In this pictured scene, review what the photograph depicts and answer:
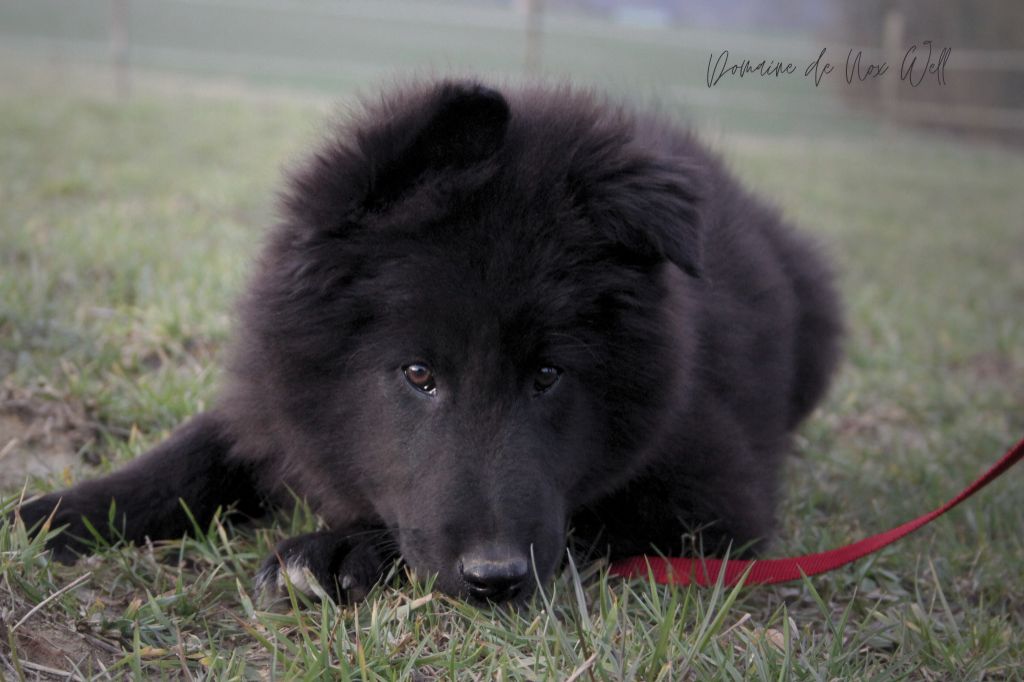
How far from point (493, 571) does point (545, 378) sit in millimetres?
507

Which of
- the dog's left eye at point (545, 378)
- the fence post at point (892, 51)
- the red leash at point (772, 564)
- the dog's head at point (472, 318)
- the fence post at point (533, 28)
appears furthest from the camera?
the fence post at point (892, 51)

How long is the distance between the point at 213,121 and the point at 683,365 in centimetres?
953

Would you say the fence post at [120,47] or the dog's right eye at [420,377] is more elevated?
the dog's right eye at [420,377]

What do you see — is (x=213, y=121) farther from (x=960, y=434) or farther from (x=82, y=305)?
(x=960, y=434)

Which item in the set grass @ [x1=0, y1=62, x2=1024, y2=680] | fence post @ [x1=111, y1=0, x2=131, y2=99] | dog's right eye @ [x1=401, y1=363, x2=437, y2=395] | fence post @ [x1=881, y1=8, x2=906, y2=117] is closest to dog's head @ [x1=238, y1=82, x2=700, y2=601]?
dog's right eye @ [x1=401, y1=363, x2=437, y2=395]

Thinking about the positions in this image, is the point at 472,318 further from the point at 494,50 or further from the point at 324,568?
the point at 494,50

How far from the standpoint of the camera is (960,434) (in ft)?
14.5

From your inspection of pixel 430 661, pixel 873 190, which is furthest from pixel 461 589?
pixel 873 190

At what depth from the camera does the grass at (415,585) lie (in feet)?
6.90

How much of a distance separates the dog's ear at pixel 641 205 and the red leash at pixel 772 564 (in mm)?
776

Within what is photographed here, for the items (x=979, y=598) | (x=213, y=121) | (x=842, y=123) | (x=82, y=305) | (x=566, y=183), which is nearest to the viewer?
(x=566, y=183)

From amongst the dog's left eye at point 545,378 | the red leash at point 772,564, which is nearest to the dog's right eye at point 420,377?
the dog's left eye at point 545,378

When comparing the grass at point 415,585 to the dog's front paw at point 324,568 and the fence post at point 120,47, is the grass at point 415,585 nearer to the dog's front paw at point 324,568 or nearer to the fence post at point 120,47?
the dog's front paw at point 324,568

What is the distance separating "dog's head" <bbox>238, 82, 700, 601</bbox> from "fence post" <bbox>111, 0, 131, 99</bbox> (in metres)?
12.1
